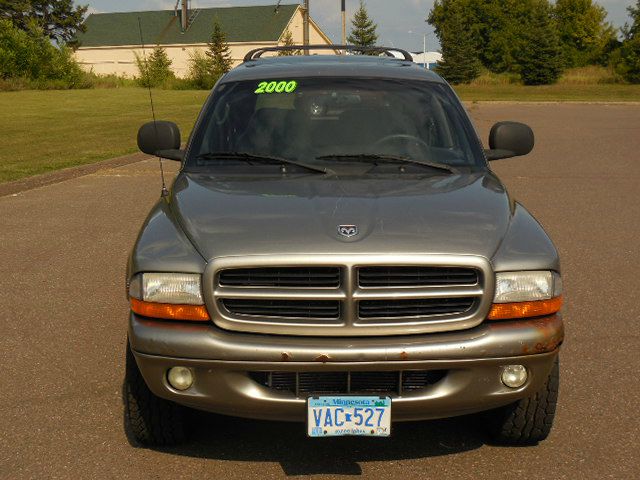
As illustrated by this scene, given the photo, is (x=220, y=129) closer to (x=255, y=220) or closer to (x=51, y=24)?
(x=255, y=220)

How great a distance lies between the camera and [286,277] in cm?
357

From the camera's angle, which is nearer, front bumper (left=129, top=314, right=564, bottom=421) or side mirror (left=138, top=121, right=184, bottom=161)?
front bumper (left=129, top=314, right=564, bottom=421)

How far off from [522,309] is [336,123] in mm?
1773

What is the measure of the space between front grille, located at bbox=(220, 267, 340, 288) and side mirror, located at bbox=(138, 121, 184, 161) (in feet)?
6.25

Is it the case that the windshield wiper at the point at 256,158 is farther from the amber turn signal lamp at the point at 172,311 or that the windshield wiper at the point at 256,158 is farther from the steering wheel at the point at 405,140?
the amber turn signal lamp at the point at 172,311

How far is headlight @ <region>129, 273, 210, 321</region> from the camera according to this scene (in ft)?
11.8

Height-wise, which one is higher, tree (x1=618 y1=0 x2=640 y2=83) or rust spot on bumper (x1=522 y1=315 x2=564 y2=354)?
rust spot on bumper (x1=522 y1=315 x2=564 y2=354)

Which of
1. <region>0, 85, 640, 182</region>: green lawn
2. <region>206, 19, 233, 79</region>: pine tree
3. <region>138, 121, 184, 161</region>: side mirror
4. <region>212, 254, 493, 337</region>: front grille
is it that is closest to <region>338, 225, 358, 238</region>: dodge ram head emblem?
<region>212, 254, 493, 337</region>: front grille

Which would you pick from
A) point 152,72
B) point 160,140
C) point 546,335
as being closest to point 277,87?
point 160,140

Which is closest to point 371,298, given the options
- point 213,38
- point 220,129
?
point 220,129

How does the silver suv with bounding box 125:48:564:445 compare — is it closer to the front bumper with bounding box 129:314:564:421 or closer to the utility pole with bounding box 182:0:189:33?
the front bumper with bounding box 129:314:564:421

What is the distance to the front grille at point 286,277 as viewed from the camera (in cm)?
356

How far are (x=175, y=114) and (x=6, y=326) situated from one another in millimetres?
→ 26059

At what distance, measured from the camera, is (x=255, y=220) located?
3832 millimetres
